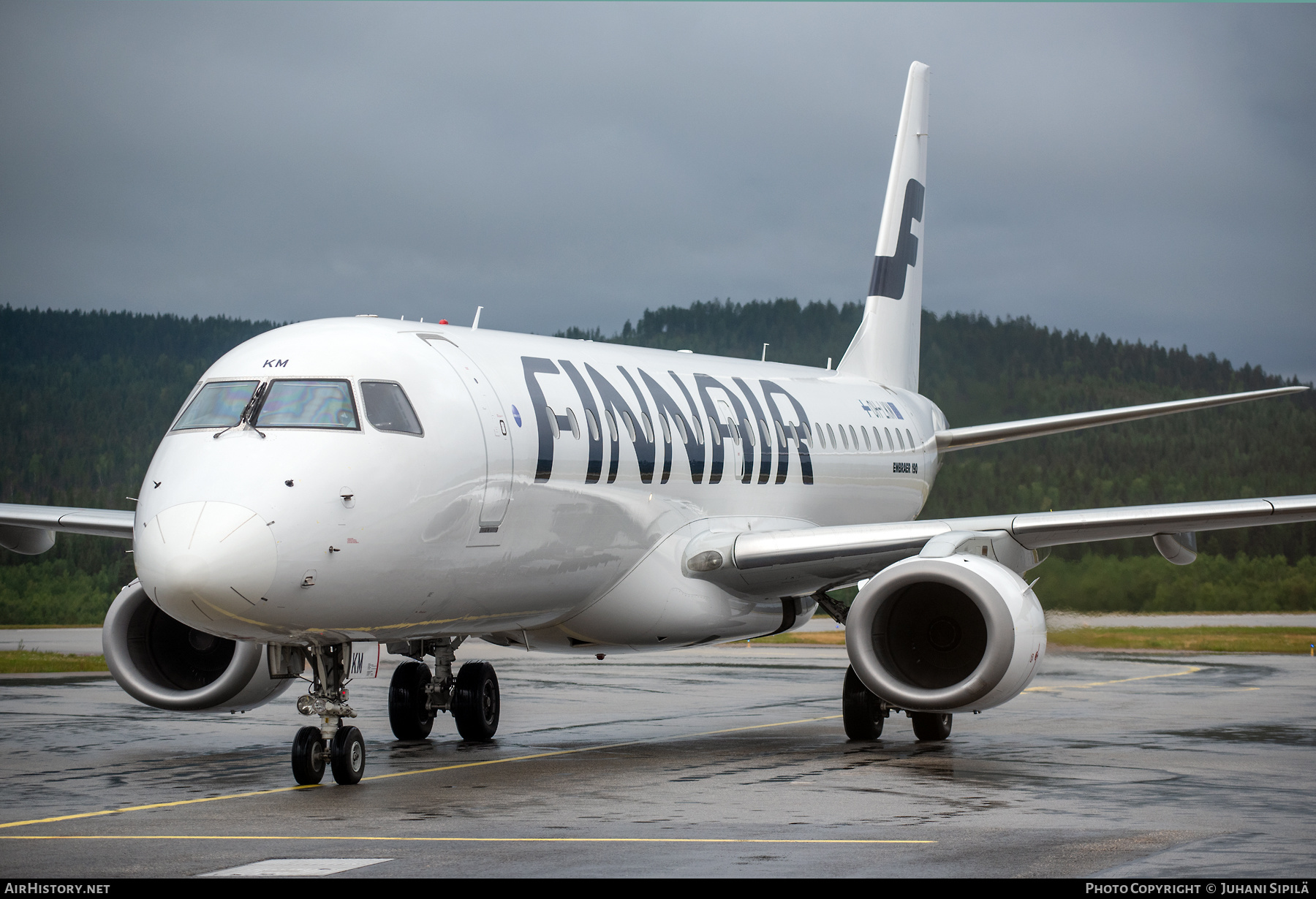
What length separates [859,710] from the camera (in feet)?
47.1

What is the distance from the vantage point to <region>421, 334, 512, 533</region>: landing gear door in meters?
10.9

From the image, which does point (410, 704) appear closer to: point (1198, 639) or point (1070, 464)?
point (1198, 639)

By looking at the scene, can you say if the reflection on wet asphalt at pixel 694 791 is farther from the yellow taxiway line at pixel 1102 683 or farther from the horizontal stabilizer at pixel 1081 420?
the horizontal stabilizer at pixel 1081 420

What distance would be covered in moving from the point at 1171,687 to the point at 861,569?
26.3 feet

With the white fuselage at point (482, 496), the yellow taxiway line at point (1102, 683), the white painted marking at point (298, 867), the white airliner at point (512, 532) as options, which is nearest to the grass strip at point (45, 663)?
the white airliner at point (512, 532)

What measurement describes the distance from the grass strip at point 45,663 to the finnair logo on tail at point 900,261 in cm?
1300

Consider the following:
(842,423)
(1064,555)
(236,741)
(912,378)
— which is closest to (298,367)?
(236,741)

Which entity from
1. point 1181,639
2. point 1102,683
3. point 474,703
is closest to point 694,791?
point 474,703

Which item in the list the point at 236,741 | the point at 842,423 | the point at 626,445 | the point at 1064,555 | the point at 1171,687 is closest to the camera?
the point at 626,445

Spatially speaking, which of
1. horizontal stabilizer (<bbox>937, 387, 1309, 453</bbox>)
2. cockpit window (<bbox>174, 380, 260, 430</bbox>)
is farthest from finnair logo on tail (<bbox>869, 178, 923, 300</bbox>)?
cockpit window (<bbox>174, 380, 260, 430</bbox>)

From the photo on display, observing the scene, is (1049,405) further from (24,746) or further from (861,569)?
(24,746)

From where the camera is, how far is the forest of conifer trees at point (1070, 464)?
3322 centimetres

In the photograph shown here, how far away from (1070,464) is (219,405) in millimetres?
36033

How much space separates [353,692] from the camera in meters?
21.0
